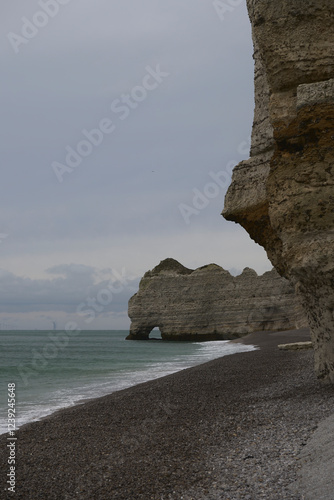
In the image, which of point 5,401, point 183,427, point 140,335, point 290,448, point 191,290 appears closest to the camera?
point 290,448

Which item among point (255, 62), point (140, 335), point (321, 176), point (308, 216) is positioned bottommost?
point (140, 335)

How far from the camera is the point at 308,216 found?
23.8 feet

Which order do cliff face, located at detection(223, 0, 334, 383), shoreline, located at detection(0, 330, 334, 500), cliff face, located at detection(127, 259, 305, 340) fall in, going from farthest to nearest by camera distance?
1. cliff face, located at detection(127, 259, 305, 340)
2. cliff face, located at detection(223, 0, 334, 383)
3. shoreline, located at detection(0, 330, 334, 500)

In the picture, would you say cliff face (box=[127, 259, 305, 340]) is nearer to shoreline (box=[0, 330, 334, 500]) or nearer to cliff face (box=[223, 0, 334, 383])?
cliff face (box=[223, 0, 334, 383])

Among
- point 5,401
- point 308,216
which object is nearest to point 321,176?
point 308,216

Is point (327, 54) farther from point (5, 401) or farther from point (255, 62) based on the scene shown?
point (5, 401)

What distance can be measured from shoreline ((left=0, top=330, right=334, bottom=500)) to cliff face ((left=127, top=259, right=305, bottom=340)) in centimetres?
3810

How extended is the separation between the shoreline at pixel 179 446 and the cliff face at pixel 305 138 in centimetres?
184

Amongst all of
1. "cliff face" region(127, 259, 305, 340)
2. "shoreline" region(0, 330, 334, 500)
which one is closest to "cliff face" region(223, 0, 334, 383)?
"shoreline" region(0, 330, 334, 500)

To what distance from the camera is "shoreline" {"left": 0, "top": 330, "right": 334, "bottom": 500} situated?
422 centimetres

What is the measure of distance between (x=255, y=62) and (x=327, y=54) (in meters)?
4.04

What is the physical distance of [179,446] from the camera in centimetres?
545

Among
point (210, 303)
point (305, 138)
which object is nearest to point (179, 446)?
point (305, 138)

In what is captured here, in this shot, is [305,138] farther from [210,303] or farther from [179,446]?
[210,303]
